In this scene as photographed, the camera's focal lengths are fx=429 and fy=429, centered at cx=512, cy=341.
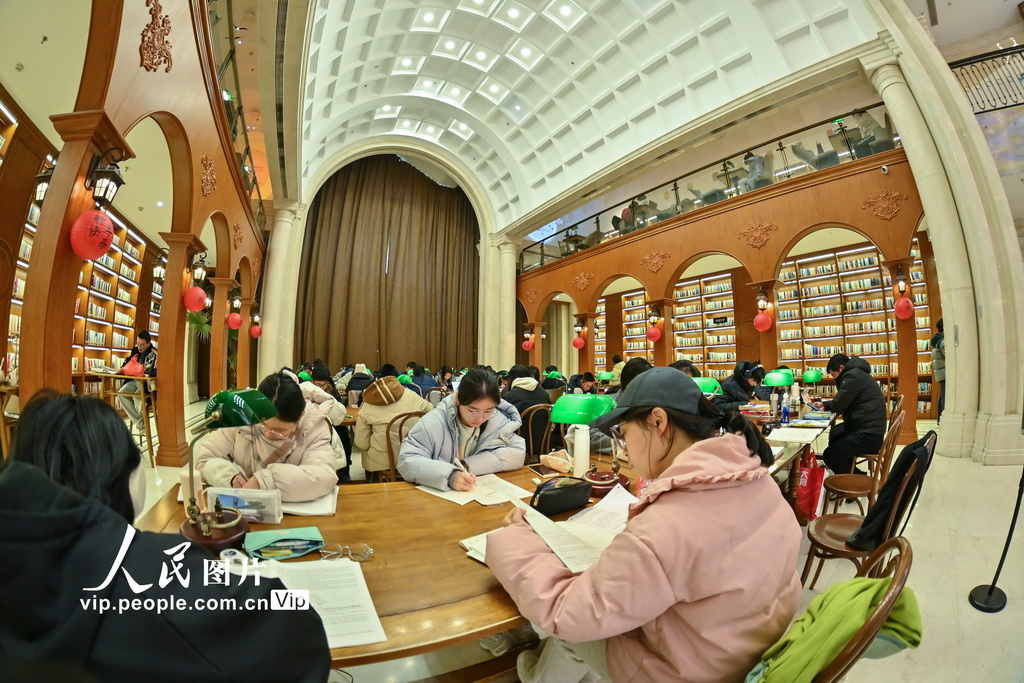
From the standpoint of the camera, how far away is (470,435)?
2.18m

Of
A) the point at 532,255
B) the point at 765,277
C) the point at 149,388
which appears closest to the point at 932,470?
the point at 765,277

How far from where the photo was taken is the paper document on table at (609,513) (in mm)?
1410

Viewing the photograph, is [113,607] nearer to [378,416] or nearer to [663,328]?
[378,416]

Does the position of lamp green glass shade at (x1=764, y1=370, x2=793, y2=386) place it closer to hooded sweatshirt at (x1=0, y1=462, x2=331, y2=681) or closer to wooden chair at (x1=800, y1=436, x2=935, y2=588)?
wooden chair at (x1=800, y1=436, x2=935, y2=588)

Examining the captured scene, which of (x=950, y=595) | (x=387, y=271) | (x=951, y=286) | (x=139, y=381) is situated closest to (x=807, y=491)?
(x=950, y=595)

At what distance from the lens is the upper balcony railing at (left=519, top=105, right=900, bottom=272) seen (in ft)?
22.7

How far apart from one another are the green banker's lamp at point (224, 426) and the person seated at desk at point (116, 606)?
555mm

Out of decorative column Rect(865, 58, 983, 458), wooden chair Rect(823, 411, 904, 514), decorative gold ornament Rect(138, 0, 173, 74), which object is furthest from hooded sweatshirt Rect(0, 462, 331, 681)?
decorative column Rect(865, 58, 983, 458)

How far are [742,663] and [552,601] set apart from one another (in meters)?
0.40

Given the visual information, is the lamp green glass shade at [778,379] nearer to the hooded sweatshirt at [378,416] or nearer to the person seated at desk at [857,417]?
the person seated at desk at [857,417]

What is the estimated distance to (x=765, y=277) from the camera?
7746mm

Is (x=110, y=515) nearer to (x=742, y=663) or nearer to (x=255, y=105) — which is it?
(x=742, y=663)

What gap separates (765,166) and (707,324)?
183 inches

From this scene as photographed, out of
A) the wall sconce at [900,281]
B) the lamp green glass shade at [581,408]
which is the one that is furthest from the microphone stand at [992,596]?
the wall sconce at [900,281]
